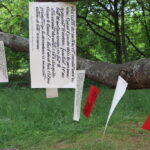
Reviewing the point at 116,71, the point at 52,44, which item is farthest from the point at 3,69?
the point at 116,71

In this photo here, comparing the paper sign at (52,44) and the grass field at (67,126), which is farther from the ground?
the paper sign at (52,44)

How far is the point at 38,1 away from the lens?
215cm

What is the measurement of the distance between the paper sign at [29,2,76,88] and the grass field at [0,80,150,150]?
2.19 metres

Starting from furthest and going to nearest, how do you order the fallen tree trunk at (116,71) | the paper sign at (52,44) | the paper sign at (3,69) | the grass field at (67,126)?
the grass field at (67,126) < the paper sign at (3,69) < the paper sign at (52,44) < the fallen tree trunk at (116,71)

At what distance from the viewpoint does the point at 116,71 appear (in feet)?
6.37

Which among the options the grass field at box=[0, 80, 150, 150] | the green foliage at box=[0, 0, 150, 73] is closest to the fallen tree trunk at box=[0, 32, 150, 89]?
the grass field at box=[0, 80, 150, 150]

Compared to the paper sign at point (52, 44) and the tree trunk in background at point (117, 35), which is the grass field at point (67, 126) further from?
the tree trunk in background at point (117, 35)

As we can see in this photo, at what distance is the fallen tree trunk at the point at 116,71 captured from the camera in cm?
180

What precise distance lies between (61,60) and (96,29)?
984 cm

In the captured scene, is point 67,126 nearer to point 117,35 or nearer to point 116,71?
point 116,71

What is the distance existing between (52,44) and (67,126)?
3244 mm

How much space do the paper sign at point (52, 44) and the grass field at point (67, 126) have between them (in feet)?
7.19

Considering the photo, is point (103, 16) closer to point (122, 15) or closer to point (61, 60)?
point (122, 15)

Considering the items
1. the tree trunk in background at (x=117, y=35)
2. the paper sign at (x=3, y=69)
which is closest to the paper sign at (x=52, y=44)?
the paper sign at (x=3, y=69)
